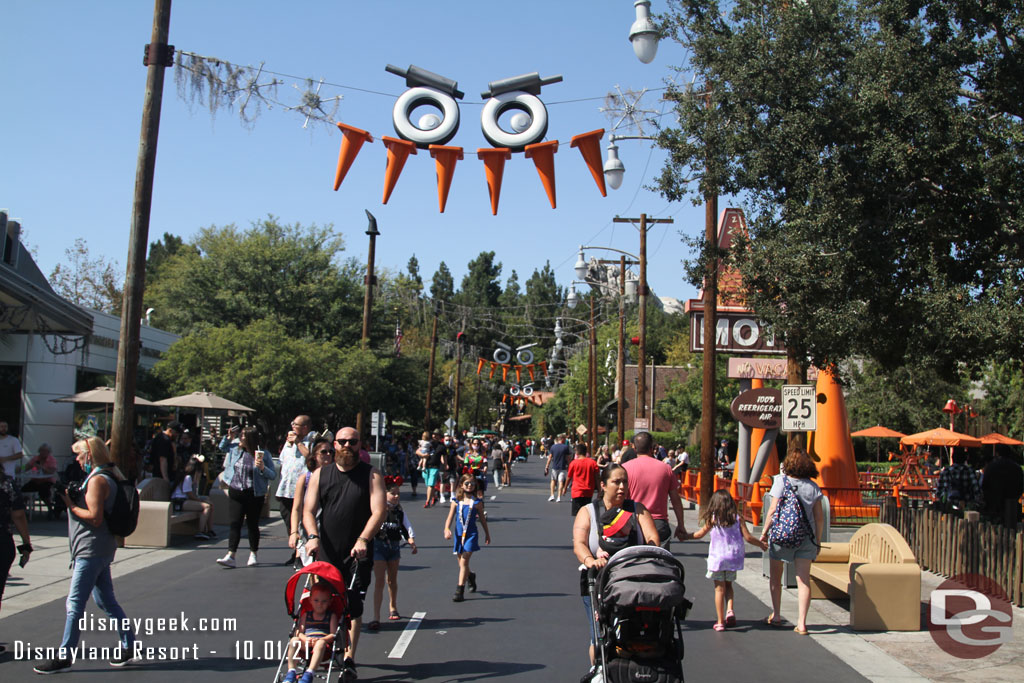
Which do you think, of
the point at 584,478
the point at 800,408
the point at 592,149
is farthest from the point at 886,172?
the point at 584,478

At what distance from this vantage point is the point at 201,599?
9.76m

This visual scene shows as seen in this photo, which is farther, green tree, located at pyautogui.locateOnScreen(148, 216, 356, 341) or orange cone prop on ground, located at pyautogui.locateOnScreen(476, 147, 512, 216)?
green tree, located at pyautogui.locateOnScreen(148, 216, 356, 341)

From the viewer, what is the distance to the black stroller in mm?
5504

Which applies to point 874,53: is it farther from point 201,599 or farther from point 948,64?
point 201,599

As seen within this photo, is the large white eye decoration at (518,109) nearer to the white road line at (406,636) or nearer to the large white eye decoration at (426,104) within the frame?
the large white eye decoration at (426,104)

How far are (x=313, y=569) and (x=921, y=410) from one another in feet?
130

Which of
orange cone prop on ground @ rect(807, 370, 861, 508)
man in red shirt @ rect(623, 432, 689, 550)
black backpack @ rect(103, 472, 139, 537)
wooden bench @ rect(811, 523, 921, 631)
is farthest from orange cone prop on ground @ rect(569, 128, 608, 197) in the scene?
A: orange cone prop on ground @ rect(807, 370, 861, 508)

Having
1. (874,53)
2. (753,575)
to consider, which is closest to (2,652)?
(753,575)

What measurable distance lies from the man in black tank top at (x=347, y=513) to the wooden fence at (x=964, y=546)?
7707mm

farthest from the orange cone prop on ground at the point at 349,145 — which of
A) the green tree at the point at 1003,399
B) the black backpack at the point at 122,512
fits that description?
the green tree at the point at 1003,399

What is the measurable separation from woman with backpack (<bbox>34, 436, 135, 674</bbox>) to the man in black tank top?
1586 mm

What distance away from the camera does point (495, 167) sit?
12516mm

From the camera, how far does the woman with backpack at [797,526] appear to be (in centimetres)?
907

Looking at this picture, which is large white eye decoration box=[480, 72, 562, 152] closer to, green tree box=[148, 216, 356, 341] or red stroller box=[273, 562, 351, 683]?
red stroller box=[273, 562, 351, 683]
